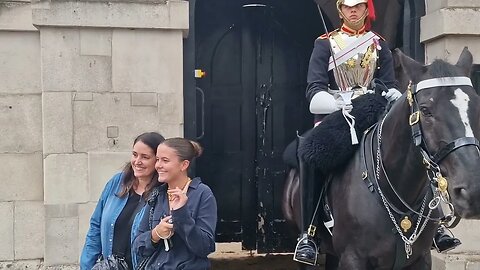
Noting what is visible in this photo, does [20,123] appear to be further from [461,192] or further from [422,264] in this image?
[461,192]

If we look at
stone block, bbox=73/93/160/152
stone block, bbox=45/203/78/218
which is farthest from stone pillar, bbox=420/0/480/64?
stone block, bbox=45/203/78/218

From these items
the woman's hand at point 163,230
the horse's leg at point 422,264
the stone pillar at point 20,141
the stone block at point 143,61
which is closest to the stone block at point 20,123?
the stone pillar at point 20,141

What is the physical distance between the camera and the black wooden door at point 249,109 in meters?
6.64

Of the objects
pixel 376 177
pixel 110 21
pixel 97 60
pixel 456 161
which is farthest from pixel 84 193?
pixel 456 161

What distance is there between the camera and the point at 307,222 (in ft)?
12.9

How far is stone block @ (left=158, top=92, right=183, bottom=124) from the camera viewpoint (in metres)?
4.93

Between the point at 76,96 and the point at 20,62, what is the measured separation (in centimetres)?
60

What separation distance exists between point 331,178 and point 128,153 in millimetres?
1865

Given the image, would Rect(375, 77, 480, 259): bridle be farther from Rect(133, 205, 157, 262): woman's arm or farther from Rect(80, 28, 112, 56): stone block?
Rect(80, 28, 112, 56): stone block

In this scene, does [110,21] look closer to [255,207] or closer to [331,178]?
[331,178]

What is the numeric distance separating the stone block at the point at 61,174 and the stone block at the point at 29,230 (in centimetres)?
25

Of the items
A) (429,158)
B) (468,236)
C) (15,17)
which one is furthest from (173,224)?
(468,236)

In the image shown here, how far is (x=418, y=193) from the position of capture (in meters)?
3.25

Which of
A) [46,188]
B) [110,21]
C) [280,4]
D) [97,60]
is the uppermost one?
[280,4]
